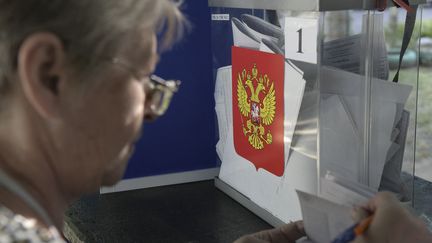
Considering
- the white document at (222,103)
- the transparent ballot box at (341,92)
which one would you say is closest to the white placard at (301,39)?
the transparent ballot box at (341,92)

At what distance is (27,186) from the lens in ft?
1.73

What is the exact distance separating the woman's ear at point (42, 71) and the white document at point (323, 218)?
384mm

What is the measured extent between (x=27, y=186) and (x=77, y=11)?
0.17m

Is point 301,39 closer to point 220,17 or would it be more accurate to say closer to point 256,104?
point 256,104

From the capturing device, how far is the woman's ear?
0.46 meters

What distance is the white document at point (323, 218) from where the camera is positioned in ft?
2.36

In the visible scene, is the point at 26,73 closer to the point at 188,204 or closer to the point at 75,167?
the point at 75,167

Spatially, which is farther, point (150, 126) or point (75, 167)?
point (150, 126)

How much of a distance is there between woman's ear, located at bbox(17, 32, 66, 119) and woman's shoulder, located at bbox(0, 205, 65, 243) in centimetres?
9

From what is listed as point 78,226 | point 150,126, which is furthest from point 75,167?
point 150,126

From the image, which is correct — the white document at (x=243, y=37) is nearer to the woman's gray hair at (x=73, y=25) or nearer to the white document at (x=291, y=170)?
the white document at (x=291, y=170)

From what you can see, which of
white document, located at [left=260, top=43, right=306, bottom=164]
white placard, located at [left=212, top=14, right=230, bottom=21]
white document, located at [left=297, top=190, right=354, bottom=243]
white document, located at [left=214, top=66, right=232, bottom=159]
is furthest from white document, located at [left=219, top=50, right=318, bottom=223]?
white document, located at [left=297, top=190, right=354, bottom=243]

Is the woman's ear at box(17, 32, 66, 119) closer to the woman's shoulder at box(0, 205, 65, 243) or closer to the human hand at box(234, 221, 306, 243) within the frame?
the woman's shoulder at box(0, 205, 65, 243)

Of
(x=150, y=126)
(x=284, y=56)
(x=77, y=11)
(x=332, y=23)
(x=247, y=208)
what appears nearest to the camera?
(x=77, y=11)
